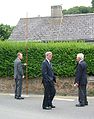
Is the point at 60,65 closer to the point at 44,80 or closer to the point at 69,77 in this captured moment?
the point at 69,77

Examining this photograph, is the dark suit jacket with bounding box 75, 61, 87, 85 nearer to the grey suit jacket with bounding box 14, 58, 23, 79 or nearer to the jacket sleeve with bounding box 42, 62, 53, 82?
the jacket sleeve with bounding box 42, 62, 53, 82

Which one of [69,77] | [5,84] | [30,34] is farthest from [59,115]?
[30,34]

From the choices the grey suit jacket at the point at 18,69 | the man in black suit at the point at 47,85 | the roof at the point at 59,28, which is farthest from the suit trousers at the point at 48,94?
the roof at the point at 59,28

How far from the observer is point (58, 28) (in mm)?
44156

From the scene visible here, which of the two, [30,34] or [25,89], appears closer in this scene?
[25,89]

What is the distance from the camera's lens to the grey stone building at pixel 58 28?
42.4 m

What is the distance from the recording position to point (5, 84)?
1933cm

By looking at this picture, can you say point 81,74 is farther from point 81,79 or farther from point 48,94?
point 48,94

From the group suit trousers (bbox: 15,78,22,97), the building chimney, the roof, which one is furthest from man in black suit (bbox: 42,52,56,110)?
the building chimney

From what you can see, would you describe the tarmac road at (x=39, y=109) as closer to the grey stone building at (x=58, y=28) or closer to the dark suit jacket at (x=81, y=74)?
the dark suit jacket at (x=81, y=74)

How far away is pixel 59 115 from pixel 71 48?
643 centimetres

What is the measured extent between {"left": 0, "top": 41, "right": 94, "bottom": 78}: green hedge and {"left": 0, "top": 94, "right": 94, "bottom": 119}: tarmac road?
190cm

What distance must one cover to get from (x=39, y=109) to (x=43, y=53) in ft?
17.5

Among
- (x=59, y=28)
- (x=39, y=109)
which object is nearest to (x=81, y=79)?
(x=39, y=109)
